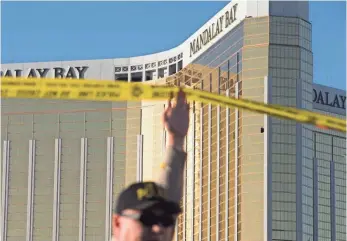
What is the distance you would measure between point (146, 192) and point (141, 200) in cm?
11

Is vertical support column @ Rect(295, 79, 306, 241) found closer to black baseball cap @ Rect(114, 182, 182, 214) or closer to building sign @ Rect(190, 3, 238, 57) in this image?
building sign @ Rect(190, 3, 238, 57)

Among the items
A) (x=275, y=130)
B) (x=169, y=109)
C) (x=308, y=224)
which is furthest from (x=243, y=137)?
(x=169, y=109)

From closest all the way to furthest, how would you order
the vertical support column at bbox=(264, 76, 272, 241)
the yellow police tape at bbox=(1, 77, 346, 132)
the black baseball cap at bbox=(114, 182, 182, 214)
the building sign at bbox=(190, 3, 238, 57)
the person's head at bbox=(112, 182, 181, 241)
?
the person's head at bbox=(112, 182, 181, 241), the black baseball cap at bbox=(114, 182, 182, 214), the yellow police tape at bbox=(1, 77, 346, 132), the vertical support column at bbox=(264, 76, 272, 241), the building sign at bbox=(190, 3, 238, 57)

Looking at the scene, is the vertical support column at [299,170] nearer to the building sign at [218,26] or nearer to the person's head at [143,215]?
the building sign at [218,26]

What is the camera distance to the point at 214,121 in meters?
197

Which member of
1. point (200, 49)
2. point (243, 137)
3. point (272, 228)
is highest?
point (200, 49)

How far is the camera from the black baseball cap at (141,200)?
7.82 meters

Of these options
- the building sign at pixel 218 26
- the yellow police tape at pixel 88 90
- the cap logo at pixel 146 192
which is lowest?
the cap logo at pixel 146 192

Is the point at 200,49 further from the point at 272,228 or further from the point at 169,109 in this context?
the point at 169,109

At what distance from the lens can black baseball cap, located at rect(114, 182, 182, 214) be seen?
7816 mm

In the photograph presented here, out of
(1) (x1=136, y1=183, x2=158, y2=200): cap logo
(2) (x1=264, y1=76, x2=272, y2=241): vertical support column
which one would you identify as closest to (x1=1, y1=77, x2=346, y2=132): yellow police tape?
(1) (x1=136, y1=183, x2=158, y2=200): cap logo

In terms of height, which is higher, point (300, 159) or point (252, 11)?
point (252, 11)

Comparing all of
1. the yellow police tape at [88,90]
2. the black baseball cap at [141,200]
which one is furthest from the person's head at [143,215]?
the yellow police tape at [88,90]

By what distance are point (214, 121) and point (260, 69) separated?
51.7ft
